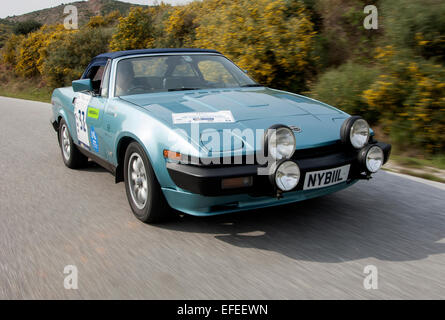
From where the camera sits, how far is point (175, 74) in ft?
15.6

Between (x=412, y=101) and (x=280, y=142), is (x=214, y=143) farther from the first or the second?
Answer: (x=412, y=101)

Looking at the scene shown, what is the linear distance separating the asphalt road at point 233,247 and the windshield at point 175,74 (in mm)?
1133

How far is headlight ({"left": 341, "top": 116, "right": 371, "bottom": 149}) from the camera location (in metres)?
3.45

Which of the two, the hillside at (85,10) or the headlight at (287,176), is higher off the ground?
the hillside at (85,10)

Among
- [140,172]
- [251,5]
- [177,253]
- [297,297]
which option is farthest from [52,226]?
[251,5]

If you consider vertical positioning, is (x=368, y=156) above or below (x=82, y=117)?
below

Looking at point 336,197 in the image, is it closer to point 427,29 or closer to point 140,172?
point 140,172

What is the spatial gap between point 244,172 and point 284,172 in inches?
10.8

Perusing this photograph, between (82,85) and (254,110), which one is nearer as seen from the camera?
(254,110)

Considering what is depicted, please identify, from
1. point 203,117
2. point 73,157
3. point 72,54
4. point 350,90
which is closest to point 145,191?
point 203,117

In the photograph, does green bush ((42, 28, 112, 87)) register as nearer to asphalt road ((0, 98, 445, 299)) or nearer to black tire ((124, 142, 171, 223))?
asphalt road ((0, 98, 445, 299))

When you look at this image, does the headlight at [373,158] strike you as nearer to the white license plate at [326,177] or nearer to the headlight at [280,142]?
the white license plate at [326,177]

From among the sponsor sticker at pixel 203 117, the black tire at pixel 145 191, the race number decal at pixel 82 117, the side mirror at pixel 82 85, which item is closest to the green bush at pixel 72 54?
the race number decal at pixel 82 117

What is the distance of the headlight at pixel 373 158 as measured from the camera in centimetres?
345
